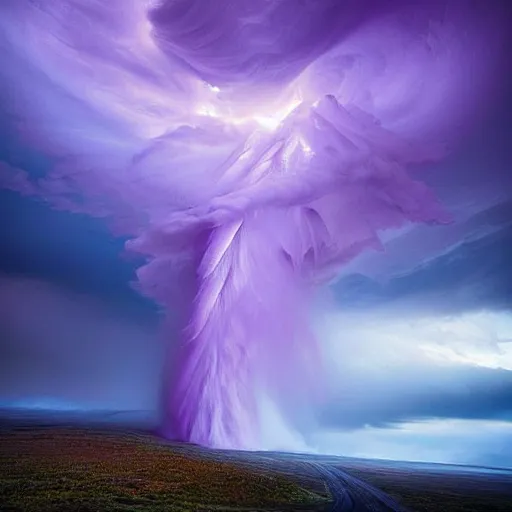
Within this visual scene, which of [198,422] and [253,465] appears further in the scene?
[198,422]

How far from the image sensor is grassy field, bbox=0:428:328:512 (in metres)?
36.7

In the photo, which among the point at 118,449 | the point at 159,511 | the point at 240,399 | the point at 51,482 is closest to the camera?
the point at 159,511

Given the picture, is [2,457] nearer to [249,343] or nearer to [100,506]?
[100,506]

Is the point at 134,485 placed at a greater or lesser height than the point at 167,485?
lesser

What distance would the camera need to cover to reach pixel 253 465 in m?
70.0

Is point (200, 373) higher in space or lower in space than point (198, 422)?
higher

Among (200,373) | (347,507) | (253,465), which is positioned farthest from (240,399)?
(347,507)

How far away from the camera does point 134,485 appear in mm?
44938

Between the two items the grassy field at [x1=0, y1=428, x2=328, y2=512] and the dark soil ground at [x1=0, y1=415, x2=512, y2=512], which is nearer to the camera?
the grassy field at [x1=0, y1=428, x2=328, y2=512]

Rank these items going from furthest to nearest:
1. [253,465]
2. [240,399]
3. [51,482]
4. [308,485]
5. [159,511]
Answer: [240,399] < [253,465] < [308,485] < [51,482] < [159,511]

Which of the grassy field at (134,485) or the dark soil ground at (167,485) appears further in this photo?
the dark soil ground at (167,485)

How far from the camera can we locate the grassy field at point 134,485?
120ft

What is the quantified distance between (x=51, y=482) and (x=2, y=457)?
21372 mm

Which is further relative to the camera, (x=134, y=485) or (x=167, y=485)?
(x=167, y=485)
